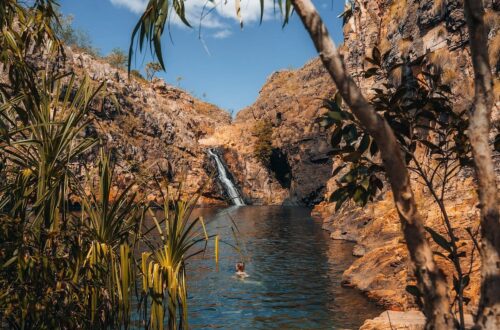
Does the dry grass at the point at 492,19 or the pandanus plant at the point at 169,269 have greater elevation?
the dry grass at the point at 492,19

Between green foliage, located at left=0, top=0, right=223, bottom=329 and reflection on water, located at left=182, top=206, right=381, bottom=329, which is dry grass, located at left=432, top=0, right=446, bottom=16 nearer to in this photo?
reflection on water, located at left=182, top=206, right=381, bottom=329

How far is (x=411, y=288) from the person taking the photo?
13.9 feet

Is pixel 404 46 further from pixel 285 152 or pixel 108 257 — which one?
pixel 285 152

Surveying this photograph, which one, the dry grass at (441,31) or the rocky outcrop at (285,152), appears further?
the rocky outcrop at (285,152)

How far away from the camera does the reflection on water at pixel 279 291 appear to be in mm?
16781

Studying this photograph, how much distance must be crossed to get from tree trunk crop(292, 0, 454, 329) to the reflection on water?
21.7ft

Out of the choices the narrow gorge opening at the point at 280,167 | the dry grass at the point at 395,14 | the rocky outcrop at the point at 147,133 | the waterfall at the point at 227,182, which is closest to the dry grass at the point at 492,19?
the dry grass at the point at 395,14

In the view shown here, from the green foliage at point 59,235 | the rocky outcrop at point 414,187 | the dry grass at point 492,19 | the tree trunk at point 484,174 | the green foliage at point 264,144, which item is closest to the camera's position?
the tree trunk at point 484,174

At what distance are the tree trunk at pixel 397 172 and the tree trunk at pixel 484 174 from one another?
10.6 inches

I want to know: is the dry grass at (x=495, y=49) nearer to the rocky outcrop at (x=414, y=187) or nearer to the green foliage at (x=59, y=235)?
the rocky outcrop at (x=414, y=187)

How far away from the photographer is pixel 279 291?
21.3m

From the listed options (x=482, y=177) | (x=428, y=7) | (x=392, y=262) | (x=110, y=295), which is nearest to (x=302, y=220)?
(x=428, y=7)

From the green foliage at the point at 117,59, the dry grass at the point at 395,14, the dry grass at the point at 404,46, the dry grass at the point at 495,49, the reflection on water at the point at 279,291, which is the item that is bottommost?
the reflection on water at the point at 279,291

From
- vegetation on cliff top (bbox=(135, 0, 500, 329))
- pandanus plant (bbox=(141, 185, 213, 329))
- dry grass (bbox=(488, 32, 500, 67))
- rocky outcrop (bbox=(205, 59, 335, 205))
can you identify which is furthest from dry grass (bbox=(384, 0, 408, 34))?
vegetation on cliff top (bbox=(135, 0, 500, 329))
